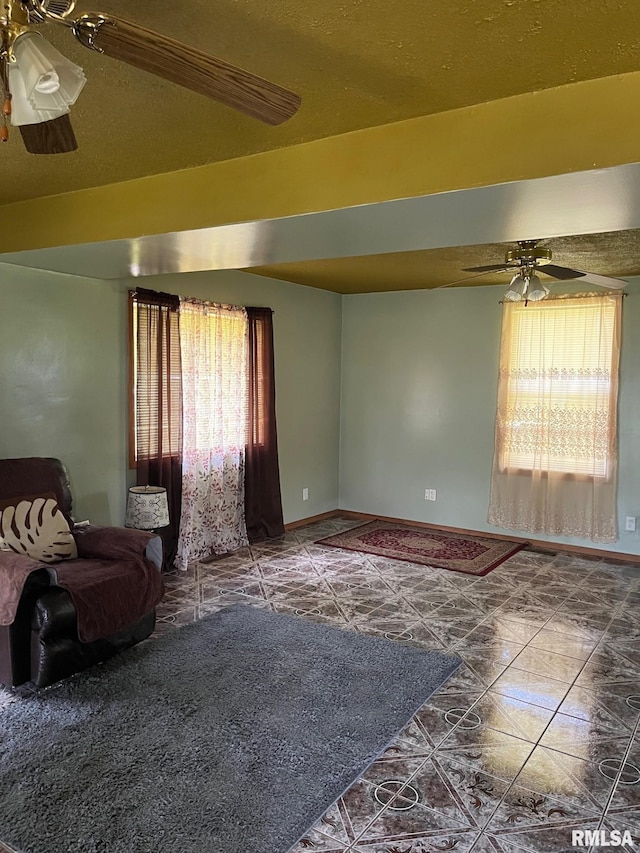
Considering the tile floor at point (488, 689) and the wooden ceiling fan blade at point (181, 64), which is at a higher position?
the wooden ceiling fan blade at point (181, 64)

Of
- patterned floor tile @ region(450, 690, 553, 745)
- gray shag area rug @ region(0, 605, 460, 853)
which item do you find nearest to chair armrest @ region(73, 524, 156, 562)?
gray shag area rug @ region(0, 605, 460, 853)

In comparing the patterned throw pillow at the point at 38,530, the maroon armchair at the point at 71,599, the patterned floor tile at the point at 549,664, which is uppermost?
the patterned throw pillow at the point at 38,530

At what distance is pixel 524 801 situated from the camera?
231cm

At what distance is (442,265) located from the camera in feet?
16.4

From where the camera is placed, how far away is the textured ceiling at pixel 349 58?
4.95 feet

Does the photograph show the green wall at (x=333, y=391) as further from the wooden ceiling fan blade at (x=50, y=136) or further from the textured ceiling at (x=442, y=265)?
the wooden ceiling fan blade at (x=50, y=136)

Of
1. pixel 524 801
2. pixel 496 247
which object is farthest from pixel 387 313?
Answer: pixel 524 801

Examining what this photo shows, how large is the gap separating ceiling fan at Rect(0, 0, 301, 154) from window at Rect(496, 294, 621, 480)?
14.7 feet

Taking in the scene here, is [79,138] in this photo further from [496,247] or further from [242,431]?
[242,431]

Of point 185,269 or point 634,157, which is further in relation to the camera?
point 185,269

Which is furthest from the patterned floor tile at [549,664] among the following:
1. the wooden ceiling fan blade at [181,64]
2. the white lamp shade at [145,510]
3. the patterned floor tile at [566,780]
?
the wooden ceiling fan blade at [181,64]

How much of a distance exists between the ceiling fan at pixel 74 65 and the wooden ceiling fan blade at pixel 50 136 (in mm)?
170

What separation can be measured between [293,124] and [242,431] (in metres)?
3.61

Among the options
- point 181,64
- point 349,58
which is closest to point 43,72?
point 181,64
